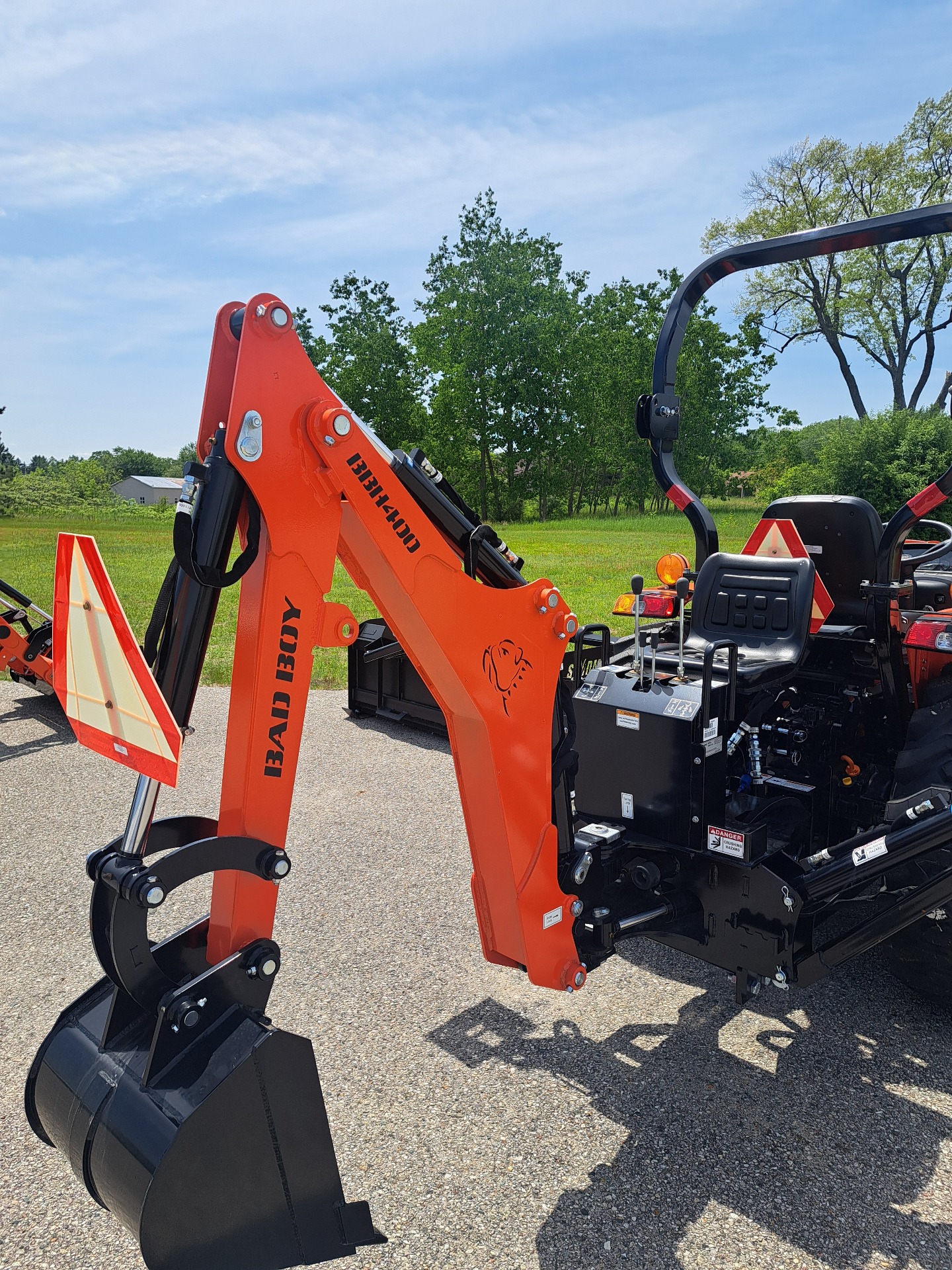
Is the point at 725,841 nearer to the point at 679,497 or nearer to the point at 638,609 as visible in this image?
the point at 638,609

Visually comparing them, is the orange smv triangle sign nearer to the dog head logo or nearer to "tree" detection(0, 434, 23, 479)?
the dog head logo

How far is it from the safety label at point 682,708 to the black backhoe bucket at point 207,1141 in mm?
1740

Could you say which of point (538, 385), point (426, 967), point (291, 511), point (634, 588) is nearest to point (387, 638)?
point (426, 967)

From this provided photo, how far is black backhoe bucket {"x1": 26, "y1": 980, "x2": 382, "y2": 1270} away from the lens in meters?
2.08

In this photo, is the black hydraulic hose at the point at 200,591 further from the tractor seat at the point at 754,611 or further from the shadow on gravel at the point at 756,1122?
the tractor seat at the point at 754,611

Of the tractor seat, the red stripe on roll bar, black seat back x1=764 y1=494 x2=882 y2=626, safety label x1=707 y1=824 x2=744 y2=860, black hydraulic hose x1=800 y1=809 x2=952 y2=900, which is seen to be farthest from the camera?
black seat back x1=764 y1=494 x2=882 y2=626

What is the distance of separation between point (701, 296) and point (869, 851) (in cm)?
259

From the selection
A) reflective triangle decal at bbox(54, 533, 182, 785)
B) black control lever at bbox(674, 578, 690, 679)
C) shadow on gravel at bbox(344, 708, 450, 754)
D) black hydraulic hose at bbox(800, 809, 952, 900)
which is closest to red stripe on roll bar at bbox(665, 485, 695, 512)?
black control lever at bbox(674, 578, 690, 679)

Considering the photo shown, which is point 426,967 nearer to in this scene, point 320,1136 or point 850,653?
point 320,1136

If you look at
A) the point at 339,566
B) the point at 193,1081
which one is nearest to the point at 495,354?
the point at 339,566

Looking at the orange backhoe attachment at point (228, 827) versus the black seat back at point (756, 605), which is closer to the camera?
the orange backhoe attachment at point (228, 827)

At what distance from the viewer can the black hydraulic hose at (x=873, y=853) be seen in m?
3.12

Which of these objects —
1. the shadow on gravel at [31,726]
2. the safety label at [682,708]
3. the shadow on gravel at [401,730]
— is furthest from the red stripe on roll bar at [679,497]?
the shadow on gravel at [31,726]

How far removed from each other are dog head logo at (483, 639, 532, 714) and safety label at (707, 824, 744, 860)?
1.04m
